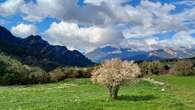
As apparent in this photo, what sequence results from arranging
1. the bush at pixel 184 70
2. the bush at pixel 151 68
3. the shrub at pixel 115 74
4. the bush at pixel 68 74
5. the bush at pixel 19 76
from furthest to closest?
the bush at pixel 151 68 → the bush at pixel 184 70 → the bush at pixel 68 74 → the bush at pixel 19 76 → the shrub at pixel 115 74

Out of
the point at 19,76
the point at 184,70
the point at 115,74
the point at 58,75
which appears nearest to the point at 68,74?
the point at 58,75

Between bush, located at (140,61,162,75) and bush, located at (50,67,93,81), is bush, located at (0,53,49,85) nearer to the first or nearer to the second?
bush, located at (50,67,93,81)

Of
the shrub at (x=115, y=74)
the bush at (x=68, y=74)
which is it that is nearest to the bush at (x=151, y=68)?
the bush at (x=68, y=74)

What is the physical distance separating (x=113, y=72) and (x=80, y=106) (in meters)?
9.80

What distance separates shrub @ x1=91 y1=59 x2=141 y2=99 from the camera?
4709 cm

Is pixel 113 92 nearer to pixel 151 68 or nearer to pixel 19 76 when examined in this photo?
pixel 19 76

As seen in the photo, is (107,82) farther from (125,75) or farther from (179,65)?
(179,65)

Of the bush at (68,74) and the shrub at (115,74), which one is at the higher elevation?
the bush at (68,74)

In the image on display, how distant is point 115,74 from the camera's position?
155 ft

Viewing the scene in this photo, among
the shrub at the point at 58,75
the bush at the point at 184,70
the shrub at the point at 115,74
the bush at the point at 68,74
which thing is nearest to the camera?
the shrub at the point at 115,74

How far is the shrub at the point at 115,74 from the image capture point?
1854 inches

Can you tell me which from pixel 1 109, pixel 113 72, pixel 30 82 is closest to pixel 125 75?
pixel 113 72

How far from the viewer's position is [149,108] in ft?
125

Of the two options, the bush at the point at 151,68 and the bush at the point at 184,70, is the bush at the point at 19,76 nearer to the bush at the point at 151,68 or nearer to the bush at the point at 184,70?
the bush at the point at 151,68
